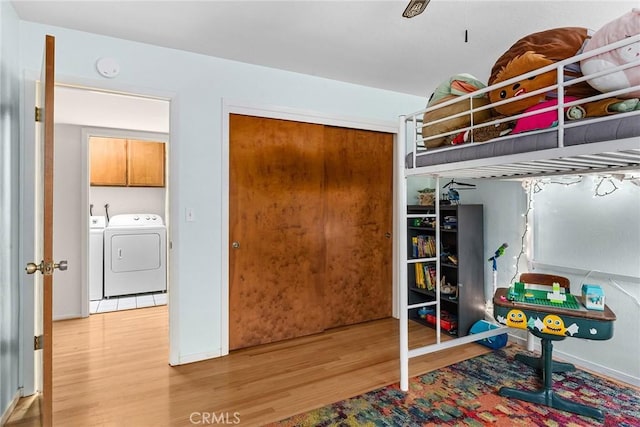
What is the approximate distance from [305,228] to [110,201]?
350 centimetres

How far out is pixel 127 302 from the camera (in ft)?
14.4

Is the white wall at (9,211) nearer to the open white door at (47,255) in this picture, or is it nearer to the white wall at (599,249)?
the open white door at (47,255)

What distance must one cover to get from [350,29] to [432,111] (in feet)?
2.51

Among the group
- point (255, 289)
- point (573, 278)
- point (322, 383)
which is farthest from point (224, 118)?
point (573, 278)

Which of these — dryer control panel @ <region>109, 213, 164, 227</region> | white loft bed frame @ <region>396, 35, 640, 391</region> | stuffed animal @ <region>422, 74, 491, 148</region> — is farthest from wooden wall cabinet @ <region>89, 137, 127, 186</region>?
stuffed animal @ <region>422, 74, 491, 148</region>

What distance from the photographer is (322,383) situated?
7.58ft

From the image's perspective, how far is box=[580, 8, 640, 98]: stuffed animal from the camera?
122 cm

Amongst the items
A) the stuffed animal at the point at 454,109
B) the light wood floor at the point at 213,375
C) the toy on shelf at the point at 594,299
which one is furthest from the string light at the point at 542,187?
the stuffed animal at the point at 454,109

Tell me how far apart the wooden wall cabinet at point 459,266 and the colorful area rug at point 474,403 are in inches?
27.6

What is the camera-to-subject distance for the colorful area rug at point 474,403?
1.90 metres

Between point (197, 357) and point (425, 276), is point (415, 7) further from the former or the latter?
point (197, 357)

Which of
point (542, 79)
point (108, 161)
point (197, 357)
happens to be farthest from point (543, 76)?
point (108, 161)

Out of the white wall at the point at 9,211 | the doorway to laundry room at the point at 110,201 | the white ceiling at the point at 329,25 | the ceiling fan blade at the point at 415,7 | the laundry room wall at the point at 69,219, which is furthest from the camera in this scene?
the laundry room wall at the point at 69,219

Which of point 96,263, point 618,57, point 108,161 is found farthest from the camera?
point 108,161
